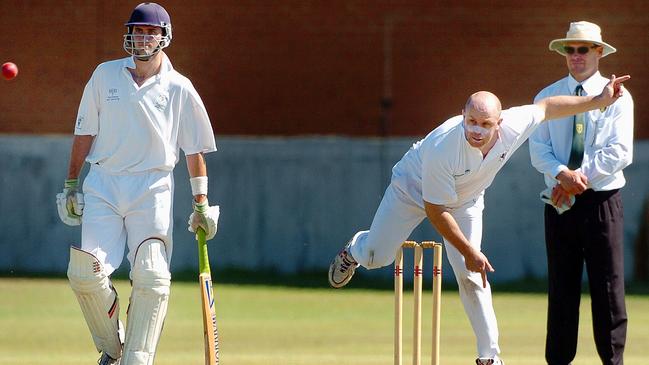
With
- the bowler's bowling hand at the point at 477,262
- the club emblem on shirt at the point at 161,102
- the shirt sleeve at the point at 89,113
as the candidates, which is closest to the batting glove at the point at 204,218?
the club emblem on shirt at the point at 161,102

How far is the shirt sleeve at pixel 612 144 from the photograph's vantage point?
664 centimetres

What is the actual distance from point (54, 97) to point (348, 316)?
4772mm

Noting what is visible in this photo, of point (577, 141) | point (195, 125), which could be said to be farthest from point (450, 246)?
point (195, 125)

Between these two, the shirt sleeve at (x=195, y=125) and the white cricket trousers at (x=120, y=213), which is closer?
the white cricket trousers at (x=120, y=213)

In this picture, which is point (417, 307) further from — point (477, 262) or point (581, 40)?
point (581, 40)

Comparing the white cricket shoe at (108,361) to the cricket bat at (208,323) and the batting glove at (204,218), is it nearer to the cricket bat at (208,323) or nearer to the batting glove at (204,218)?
the cricket bat at (208,323)

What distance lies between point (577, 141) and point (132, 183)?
2141mm

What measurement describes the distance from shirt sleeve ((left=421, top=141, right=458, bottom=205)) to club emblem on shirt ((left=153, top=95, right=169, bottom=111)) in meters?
1.19

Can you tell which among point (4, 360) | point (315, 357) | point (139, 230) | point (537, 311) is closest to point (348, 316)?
point (537, 311)

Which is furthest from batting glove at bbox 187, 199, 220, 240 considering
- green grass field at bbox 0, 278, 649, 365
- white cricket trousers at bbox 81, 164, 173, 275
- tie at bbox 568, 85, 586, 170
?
tie at bbox 568, 85, 586, 170

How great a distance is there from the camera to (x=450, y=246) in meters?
6.47

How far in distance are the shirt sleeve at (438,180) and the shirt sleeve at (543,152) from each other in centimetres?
67

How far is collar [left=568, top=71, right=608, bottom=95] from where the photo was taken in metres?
6.71

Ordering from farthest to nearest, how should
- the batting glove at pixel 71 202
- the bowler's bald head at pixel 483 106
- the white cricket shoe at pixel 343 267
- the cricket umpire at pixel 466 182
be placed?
the white cricket shoe at pixel 343 267, the batting glove at pixel 71 202, the cricket umpire at pixel 466 182, the bowler's bald head at pixel 483 106
